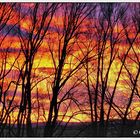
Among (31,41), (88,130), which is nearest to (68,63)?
(31,41)

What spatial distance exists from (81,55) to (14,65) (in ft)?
4.02

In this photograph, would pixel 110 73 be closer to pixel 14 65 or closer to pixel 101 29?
pixel 101 29

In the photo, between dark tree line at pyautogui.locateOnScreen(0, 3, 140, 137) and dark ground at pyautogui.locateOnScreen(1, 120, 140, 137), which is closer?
dark ground at pyautogui.locateOnScreen(1, 120, 140, 137)

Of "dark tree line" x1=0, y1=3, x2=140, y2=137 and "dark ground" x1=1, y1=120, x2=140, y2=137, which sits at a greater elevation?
"dark tree line" x1=0, y1=3, x2=140, y2=137

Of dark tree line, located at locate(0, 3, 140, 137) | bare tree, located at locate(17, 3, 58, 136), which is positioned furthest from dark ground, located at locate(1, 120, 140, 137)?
bare tree, located at locate(17, 3, 58, 136)

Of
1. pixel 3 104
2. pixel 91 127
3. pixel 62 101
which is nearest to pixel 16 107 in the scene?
pixel 3 104

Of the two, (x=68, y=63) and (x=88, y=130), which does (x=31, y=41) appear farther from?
(x=88, y=130)

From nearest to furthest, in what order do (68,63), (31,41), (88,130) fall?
(88,130) < (68,63) < (31,41)

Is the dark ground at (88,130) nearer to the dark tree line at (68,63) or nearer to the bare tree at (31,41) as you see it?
the dark tree line at (68,63)

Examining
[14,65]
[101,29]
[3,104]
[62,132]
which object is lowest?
[62,132]

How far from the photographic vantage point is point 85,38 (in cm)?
846

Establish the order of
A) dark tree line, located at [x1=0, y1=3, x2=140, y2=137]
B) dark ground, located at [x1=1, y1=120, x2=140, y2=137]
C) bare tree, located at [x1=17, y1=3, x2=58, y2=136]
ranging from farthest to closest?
bare tree, located at [x1=17, y1=3, x2=58, y2=136], dark tree line, located at [x1=0, y1=3, x2=140, y2=137], dark ground, located at [x1=1, y1=120, x2=140, y2=137]

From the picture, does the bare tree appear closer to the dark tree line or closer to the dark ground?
the dark tree line

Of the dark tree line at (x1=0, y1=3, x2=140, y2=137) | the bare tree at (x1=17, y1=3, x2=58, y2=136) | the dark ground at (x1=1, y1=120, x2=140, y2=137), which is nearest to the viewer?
the dark ground at (x1=1, y1=120, x2=140, y2=137)
